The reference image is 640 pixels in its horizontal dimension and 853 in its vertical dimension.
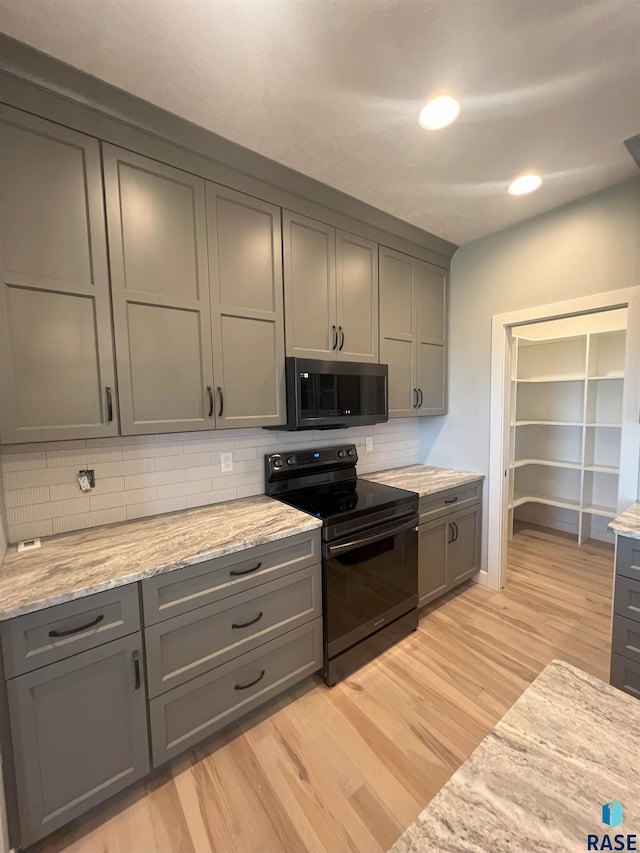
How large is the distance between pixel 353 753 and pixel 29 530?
174 cm

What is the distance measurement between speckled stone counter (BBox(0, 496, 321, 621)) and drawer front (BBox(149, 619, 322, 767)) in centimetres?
53

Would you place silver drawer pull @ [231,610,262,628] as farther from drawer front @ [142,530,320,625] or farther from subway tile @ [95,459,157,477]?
subway tile @ [95,459,157,477]

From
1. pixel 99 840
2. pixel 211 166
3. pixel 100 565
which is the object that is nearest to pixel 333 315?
pixel 211 166

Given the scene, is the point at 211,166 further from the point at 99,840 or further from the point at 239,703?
the point at 99,840

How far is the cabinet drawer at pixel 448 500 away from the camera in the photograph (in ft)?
7.44

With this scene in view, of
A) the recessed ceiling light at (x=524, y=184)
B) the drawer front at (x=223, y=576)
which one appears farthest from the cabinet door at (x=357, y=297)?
the drawer front at (x=223, y=576)

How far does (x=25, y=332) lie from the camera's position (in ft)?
4.19

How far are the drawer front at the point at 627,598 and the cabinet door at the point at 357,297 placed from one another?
5.74ft

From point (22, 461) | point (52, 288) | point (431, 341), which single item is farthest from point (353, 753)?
point (431, 341)

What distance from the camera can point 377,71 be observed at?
1266 mm

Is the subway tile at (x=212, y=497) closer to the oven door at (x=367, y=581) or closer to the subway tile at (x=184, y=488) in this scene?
the subway tile at (x=184, y=488)

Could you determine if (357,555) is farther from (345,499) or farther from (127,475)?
(127,475)

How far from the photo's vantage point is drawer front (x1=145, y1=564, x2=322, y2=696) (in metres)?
1.34

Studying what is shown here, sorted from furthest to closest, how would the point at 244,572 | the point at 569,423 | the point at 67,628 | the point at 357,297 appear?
1. the point at 569,423
2. the point at 357,297
3. the point at 244,572
4. the point at 67,628
